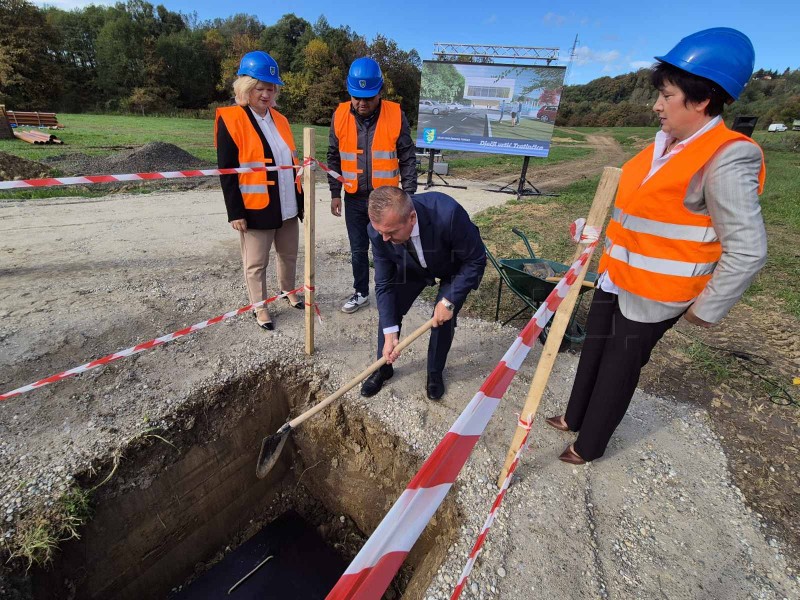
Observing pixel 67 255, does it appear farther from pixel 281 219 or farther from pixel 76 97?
pixel 76 97

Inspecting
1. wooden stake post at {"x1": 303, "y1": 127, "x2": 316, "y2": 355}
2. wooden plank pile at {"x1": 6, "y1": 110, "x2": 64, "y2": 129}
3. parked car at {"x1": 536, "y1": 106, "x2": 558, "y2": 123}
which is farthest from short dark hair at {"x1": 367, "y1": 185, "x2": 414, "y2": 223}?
wooden plank pile at {"x1": 6, "y1": 110, "x2": 64, "y2": 129}

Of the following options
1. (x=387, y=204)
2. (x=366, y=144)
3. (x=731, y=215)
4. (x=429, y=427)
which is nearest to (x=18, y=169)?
(x=366, y=144)

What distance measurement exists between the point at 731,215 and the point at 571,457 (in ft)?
5.54

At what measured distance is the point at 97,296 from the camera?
4109 millimetres

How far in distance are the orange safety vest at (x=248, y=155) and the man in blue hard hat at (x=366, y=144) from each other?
73cm

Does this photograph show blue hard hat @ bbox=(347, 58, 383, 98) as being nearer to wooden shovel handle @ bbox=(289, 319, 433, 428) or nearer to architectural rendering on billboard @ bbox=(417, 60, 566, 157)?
wooden shovel handle @ bbox=(289, 319, 433, 428)

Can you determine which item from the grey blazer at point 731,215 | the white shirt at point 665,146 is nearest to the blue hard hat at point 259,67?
the white shirt at point 665,146

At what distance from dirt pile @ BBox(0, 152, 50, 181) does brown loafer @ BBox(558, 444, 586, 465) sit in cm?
1030

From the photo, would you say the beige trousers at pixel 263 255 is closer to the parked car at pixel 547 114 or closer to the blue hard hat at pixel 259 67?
the blue hard hat at pixel 259 67

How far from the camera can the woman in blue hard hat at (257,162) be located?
3.01 metres

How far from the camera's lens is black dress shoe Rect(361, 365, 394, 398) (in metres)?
3.09

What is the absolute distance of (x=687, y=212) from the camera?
1.67m

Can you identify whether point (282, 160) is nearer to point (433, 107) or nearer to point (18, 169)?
point (433, 107)

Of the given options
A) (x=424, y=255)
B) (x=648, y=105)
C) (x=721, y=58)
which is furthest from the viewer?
(x=648, y=105)
